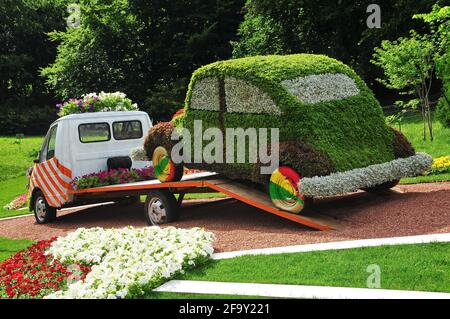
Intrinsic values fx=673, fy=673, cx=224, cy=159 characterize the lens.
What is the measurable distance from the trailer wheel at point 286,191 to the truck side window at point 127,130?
5.40 meters

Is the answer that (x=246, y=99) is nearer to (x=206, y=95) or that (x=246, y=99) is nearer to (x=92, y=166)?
(x=206, y=95)

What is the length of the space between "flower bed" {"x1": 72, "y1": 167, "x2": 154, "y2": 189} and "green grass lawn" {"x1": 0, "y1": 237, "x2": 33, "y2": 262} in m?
1.71

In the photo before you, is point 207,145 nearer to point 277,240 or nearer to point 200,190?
point 200,190

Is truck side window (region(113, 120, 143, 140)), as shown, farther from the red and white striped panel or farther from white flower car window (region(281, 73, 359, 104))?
white flower car window (region(281, 73, 359, 104))

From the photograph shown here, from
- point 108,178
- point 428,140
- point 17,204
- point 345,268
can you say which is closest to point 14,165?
point 17,204

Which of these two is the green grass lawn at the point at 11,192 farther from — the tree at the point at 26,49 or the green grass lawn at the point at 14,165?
the tree at the point at 26,49

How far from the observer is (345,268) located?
7.81 metres

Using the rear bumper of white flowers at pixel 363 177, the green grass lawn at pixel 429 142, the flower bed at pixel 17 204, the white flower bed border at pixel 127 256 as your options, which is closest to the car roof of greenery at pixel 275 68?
the rear bumper of white flowers at pixel 363 177

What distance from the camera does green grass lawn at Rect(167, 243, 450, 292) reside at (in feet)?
23.7

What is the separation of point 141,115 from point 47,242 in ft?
17.5

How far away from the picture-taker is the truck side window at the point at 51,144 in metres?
14.9

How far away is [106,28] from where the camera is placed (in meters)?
38.5

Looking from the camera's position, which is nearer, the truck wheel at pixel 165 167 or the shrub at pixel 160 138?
the truck wheel at pixel 165 167

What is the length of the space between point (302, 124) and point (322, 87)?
1.11 metres
